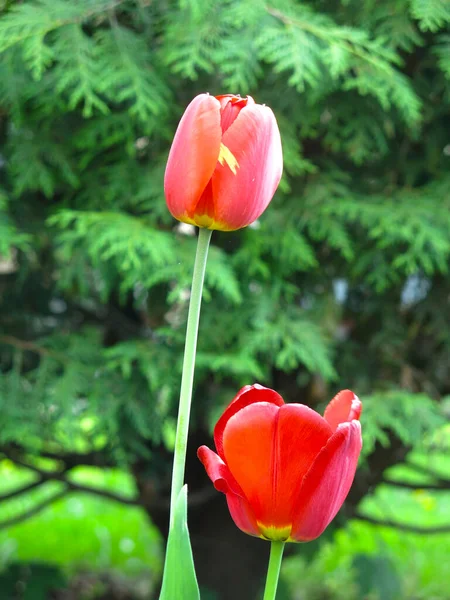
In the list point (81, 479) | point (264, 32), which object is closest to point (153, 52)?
point (264, 32)

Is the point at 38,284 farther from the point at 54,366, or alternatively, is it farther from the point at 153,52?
the point at 153,52

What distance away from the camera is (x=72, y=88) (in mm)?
1852

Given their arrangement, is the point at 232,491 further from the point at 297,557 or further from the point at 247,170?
the point at 297,557

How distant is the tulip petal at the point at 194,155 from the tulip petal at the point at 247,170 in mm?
13

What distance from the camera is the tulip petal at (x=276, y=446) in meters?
0.59

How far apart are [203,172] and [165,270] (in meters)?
1.12

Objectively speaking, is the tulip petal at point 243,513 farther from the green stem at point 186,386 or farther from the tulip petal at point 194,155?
the tulip petal at point 194,155

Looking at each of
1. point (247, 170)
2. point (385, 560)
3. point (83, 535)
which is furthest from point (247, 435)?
point (83, 535)

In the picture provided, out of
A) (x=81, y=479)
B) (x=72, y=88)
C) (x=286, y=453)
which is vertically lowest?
(x=81, y=479)

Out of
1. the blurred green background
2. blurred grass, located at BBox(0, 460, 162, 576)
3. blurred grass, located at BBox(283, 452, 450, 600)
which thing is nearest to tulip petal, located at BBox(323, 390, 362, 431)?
the blurred green background

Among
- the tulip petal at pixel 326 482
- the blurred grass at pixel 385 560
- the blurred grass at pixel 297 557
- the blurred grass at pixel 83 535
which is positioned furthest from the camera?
the blurred grass at pixel 83 535

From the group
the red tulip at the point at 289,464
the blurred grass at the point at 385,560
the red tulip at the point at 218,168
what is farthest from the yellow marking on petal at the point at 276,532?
the blurred grass at the point at 385,560

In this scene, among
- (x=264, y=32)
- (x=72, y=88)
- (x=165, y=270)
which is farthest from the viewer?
(x=72, y=88)

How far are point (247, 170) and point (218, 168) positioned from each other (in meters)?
0.02
